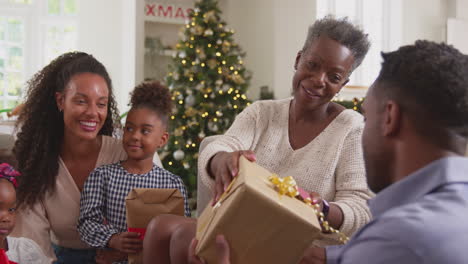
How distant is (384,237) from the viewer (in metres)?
0.82

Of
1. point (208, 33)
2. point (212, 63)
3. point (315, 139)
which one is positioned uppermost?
point (208, 33)

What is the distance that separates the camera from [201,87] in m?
5.50

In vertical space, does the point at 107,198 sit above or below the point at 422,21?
below

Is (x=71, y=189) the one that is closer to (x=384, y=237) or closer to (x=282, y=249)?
(x=282, y=249)

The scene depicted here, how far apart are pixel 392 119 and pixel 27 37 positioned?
23.8 ft


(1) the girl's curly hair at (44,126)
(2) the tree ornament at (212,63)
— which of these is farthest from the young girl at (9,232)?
(2) the tree ornament at (212,63)

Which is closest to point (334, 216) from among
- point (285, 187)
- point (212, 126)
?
point (285, 187)

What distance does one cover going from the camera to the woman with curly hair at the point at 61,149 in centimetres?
199

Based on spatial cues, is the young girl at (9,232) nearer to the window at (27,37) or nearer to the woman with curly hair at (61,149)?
the woman with curly hair at (61,149)

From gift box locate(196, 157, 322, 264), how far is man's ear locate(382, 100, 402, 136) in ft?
0.86

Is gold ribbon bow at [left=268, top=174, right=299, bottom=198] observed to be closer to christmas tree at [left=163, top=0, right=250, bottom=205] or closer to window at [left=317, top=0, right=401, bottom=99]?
christmas tree at [left=163, top=0, right=250, bottom=205]

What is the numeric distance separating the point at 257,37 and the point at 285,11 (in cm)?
59

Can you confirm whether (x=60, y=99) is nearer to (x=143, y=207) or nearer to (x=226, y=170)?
(x=143, y=207)

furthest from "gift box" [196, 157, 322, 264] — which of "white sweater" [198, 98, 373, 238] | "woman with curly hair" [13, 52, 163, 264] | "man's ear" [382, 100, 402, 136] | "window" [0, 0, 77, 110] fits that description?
"window" [0, 0, 77, 110]
